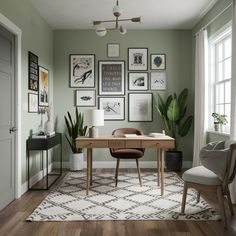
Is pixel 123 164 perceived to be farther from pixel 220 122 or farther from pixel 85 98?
pixel 220 122

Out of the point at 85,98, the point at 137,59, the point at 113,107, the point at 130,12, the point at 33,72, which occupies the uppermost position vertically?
the point at 130,12

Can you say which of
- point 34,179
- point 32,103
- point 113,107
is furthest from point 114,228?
point 113,107

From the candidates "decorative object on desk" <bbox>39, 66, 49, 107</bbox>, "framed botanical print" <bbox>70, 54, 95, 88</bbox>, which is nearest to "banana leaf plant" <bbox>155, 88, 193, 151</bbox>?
"framed botanical print" <bbox>70, 54, 95, 88</bbox>

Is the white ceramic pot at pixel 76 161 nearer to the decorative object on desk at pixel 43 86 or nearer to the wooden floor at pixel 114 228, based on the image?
the decorative object on desk at pixel 43 86

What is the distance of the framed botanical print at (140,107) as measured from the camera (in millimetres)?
5699

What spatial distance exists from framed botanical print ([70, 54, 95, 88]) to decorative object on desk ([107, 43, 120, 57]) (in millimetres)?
340

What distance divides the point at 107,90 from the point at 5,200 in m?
3.00

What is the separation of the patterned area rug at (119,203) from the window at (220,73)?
1350mm

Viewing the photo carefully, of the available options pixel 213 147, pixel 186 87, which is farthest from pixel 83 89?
pixel 213 147

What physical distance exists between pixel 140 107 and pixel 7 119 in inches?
115

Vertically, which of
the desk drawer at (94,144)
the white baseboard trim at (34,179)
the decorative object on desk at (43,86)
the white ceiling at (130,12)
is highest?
the white ceiling at (130,12)

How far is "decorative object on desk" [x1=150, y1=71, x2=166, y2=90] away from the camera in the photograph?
5703mm

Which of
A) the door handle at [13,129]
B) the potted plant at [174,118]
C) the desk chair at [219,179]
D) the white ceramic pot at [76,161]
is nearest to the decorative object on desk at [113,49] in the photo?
the potted plant at [174,118]

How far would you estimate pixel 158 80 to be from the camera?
571 centimetres
